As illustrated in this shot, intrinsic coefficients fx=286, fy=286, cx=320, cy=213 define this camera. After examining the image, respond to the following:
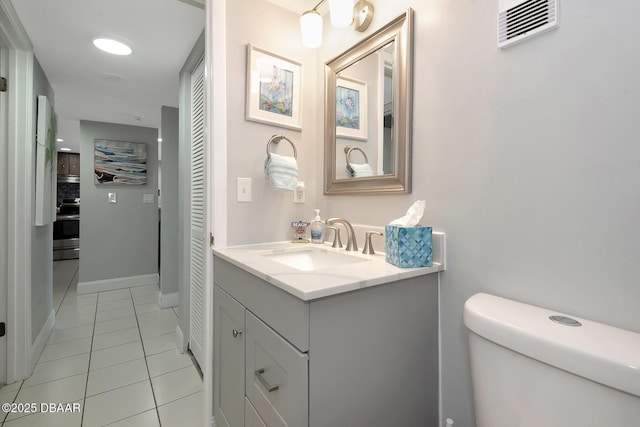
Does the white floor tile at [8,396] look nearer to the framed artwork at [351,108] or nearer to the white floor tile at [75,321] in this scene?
the white floor tile at [75,321]

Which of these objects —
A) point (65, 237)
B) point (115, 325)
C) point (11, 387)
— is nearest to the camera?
point (11, 387)

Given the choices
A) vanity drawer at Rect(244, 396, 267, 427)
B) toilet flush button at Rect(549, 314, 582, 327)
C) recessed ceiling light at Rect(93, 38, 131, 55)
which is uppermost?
recessed ceiling light at Rect(93, 38, 131, 55)

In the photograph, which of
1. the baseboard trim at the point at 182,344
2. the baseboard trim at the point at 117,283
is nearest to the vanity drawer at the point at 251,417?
the baseboard trim at the point at 182,344

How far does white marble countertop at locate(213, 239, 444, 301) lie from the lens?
0.74 metres

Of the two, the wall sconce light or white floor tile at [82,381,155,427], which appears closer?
the wall sconce light

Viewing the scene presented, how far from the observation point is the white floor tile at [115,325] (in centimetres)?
245

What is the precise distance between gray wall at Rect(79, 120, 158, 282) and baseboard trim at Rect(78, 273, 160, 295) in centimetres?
5

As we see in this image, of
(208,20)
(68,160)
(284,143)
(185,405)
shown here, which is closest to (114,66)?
(208,20)

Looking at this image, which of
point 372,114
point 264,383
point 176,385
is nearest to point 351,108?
point 372,114

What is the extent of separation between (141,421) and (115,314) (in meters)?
1.73

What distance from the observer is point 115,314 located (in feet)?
9.16

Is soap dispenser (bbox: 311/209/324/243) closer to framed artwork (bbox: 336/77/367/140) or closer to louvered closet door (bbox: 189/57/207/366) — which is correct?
framed artwork (bbox: 336/77/367/140)

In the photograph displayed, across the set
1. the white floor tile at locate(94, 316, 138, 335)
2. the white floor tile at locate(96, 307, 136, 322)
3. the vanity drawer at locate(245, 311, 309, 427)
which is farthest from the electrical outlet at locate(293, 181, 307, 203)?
the white floor tile at locate(96, 307, 136, 322)

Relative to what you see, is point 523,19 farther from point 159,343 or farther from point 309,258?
point 159,343
